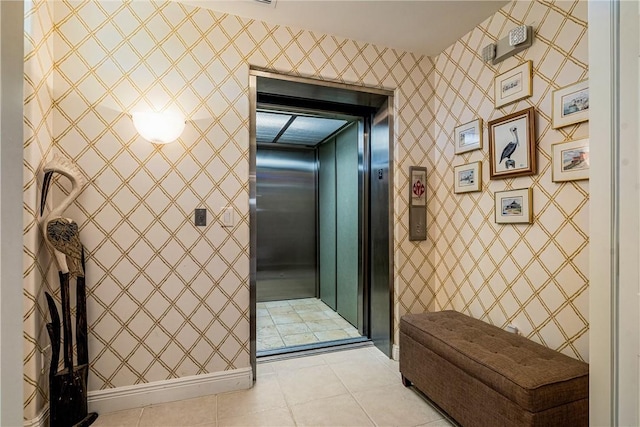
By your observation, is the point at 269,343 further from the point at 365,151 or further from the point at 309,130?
the point at 309,130

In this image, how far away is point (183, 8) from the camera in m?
1.94

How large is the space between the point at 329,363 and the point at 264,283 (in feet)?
6.37

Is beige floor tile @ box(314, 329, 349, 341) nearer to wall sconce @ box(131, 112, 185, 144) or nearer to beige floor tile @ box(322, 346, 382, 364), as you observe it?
beige floor tile @ box(322, 346, 382, 364)

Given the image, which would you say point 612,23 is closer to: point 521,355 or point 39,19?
point 521,355

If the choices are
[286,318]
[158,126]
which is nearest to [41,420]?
[158,126]

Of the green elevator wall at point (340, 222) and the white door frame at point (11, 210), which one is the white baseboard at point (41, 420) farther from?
the green elevator wall at point (340, 222)

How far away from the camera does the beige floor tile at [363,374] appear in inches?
81.9

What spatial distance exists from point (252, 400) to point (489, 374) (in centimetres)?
142

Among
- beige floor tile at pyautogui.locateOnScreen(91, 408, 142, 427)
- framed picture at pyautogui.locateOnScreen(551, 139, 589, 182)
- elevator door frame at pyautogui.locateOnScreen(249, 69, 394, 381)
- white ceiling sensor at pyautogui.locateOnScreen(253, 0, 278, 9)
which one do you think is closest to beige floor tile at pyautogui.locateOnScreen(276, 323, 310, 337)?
elevator door frame at pyautogui.locateOnScreen(249, 69, 394, 381)

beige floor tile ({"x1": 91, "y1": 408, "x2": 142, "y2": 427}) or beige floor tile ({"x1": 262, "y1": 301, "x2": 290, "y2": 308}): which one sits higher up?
beige floor tile ({"x1": 91, "y1": 408, "x2": 142, "y2": 427})

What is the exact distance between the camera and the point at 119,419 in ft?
5.65

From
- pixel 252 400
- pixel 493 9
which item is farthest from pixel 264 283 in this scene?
pixel 493 9

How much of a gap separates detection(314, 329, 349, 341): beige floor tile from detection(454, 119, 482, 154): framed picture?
200cm

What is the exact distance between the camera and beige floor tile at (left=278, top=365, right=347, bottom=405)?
1944 mm
